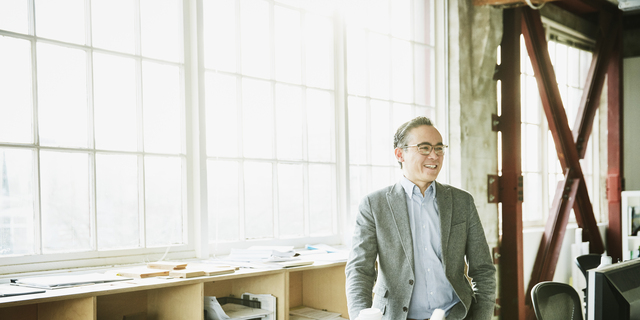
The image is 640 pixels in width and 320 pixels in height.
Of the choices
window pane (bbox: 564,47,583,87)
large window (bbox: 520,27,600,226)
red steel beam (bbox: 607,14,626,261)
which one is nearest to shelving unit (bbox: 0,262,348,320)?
large window (bbox: 520,27,600,226)

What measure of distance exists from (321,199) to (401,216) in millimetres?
1757

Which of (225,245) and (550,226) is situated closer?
(225,245)

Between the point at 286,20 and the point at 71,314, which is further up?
the point at 286,20

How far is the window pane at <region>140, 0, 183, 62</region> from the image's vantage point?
3.14 m

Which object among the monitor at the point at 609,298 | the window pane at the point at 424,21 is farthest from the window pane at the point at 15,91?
the window pane at the point at 424,21

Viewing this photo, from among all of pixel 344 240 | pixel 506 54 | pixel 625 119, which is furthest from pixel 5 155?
pixel 625 119

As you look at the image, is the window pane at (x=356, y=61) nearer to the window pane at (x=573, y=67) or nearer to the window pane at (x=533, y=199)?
the window pane at (x=533, y=199)

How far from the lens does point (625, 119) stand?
23.5 feet

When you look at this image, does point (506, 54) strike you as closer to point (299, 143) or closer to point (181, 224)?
point (299, 143)

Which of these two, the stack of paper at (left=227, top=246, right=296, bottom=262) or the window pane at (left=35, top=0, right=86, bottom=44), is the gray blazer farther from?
the window pane at (left=35, top=0, right=86, bottom=44)

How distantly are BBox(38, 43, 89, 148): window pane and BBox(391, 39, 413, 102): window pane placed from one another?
259 cm

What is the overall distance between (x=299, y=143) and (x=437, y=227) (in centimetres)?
177

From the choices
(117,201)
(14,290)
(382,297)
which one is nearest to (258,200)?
(117,201)

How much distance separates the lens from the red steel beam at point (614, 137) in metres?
6.84
